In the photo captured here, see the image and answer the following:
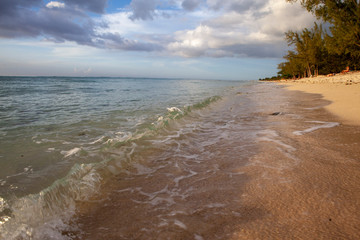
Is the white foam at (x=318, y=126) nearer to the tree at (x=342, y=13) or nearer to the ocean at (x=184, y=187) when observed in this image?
the ocean at (x=184, y=187)

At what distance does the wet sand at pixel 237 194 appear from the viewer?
1.98 metres

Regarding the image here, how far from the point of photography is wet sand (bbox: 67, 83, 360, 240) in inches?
78.1

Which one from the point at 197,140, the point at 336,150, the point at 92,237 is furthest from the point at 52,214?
the point at 336,150

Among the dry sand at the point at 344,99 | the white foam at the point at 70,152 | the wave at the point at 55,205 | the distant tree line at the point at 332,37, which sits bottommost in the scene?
the wave at the point at 55,205

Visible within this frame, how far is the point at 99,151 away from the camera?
461cm

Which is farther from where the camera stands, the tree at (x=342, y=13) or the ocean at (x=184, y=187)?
the tree at (x=342, y=13)

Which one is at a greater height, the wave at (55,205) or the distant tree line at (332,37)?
the distant tree line at (332,37)

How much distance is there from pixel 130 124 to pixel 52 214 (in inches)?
210

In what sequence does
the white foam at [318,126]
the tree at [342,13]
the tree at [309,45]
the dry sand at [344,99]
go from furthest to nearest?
the tree at [309,45] → the tree at [342,13] → the dry sand at [344,99] → the white foam at [318,126]

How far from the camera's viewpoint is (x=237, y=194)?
2.63 meters

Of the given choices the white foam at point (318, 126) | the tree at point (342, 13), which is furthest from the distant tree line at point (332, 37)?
the white foam at point (318, 126)

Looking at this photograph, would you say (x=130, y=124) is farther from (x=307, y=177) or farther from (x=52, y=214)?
(x=307, y=177)

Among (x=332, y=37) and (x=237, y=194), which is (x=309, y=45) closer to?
(x=332, y=37)

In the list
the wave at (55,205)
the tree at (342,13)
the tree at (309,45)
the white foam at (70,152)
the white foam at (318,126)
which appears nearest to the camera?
the wave at (55,205)
